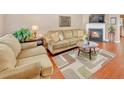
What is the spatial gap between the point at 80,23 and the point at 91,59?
0.41 metres

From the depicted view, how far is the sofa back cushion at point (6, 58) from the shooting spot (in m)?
1.33

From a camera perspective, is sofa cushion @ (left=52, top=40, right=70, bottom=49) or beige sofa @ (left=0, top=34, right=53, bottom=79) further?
sofa cushion @ (left=52, top=40, right=70, bottom=49)

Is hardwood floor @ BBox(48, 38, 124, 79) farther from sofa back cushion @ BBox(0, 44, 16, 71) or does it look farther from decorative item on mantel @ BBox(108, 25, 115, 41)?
sofa back cushion @ BBox(0, 44, 16, 71)

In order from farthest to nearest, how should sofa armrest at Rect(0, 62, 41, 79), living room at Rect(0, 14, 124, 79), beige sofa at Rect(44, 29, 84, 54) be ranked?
1. beige sofa at Rect(44, 29, 84, 54)
2. living room at Rect(0, 14, 124, 79)
3. sofa armrest at Rect(0, 62, 41, 79)

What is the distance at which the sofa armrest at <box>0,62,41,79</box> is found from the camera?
1.31 metres

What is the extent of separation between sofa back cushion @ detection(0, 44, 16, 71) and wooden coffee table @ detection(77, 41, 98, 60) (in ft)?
Result: 2.36

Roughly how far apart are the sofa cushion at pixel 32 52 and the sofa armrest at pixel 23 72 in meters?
0.19

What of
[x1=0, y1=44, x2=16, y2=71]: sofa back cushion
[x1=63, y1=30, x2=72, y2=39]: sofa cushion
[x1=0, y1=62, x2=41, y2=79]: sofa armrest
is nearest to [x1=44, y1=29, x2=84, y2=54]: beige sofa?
[x1=63, y1=30, x2=72, y2=39]: sofa cushion
